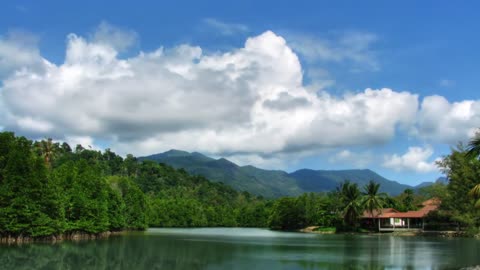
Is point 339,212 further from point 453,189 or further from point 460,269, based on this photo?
point 460,269

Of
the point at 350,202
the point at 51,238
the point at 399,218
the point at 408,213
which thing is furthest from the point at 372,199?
the point at 51,238

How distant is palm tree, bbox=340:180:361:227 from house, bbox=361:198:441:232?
4.84 meters

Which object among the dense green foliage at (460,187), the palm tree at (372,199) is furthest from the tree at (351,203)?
the dense green foliage at (460,187)

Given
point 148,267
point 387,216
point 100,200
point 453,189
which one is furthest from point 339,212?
point 148,267

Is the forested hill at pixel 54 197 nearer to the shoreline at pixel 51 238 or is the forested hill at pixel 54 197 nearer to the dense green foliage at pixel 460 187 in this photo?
the shoreline at pixel 51 238

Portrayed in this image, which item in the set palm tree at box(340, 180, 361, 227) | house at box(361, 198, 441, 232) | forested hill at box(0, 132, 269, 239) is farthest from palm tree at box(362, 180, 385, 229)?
forested hill at box(0, 132, 269, 239)

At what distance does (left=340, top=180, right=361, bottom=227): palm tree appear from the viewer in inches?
3826

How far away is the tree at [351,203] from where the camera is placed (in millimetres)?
97188

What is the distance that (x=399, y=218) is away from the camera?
99.1m

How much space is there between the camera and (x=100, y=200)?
72250mm

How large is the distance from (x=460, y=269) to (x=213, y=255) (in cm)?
1910

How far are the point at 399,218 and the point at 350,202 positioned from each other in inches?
444

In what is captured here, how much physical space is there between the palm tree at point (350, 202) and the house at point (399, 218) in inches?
190

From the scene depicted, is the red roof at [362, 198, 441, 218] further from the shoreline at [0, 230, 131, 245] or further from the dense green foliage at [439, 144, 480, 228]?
the shoreline at [0, 230, 131, 245]
